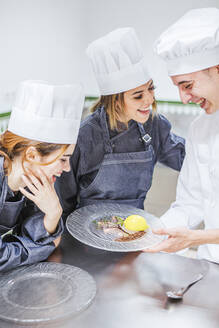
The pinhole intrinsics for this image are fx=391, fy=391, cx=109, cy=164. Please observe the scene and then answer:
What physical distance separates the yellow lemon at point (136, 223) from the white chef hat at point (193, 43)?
1.86ft

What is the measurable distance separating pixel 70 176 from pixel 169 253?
Result: 0.57 m

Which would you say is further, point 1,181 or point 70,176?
point 70,176

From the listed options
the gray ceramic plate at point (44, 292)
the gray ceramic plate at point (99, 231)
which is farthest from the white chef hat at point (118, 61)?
the gray ceramic plate at point (44, 292)

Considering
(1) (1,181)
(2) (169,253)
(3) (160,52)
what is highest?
(3) (160,52)

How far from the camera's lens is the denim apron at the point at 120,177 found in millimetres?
1767

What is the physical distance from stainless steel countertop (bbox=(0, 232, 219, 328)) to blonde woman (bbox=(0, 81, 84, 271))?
0.11 metres

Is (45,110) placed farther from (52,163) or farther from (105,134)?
(105,134)

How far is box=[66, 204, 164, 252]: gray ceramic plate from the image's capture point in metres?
1.31

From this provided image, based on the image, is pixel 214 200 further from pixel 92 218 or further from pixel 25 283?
pixel 25 283

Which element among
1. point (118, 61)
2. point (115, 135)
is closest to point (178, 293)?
point (115, 135)

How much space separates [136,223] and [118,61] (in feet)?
2.27

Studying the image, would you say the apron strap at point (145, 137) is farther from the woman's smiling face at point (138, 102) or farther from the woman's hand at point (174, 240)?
the woman's hand at point (174, 240)

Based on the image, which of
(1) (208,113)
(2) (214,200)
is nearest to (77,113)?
(1) (208,113)

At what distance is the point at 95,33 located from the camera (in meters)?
3.42
